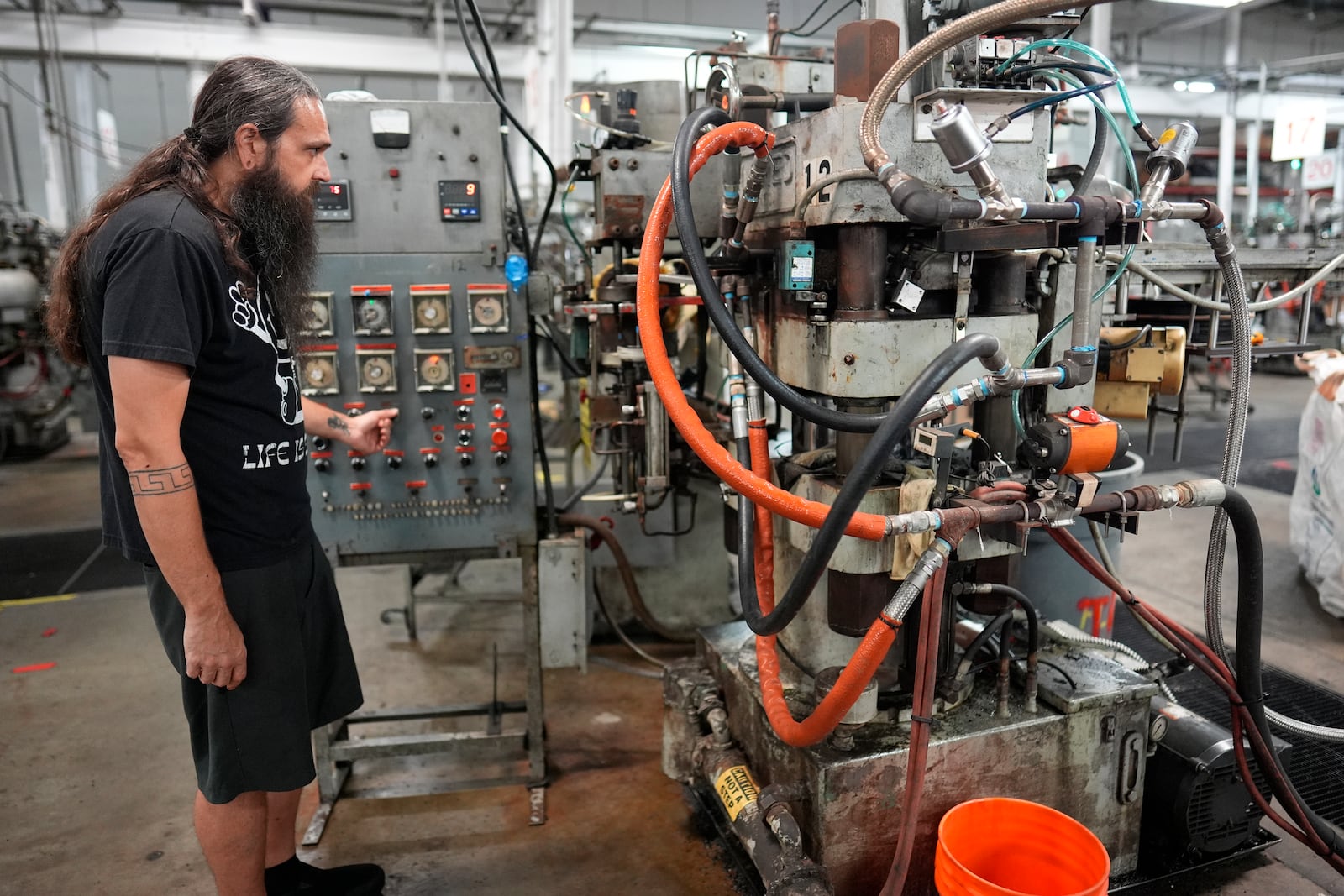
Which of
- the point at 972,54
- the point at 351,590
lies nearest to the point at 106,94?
the point at 351,590

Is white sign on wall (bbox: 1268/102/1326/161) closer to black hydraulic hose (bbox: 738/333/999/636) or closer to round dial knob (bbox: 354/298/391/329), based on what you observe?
black hydraulic hose (bbox: 738/333/999/636)

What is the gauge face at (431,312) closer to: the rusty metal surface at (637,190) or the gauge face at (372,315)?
the gauge face at (372,315)

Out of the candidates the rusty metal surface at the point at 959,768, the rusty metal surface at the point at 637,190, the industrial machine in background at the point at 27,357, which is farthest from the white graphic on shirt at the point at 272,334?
the industrial machine in background at the point at 27,357

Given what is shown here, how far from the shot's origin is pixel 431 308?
185 cm

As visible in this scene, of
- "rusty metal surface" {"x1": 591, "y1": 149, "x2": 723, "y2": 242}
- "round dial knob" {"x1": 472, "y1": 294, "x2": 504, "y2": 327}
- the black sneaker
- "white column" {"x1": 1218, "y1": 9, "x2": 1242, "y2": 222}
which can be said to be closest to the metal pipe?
"rusty metal surface" {"x1": 591, "y1": 149, "x2": 723, "y2": 242}

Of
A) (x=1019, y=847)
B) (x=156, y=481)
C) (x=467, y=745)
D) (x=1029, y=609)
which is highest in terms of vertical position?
(x=156, y=481)

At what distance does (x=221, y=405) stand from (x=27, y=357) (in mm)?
5563

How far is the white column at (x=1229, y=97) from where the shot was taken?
25.7ft

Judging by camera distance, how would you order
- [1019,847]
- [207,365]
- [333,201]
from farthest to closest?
[333,201]
[1019,847]
[207,365]

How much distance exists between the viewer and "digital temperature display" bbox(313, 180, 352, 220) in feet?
5.90

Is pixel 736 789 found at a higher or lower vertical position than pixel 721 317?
lower

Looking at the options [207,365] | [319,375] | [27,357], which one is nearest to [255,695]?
[207,365]

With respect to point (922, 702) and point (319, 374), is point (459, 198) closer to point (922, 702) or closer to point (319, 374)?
point (319, 374)

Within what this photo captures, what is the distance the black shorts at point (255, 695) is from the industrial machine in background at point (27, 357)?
191 inches
